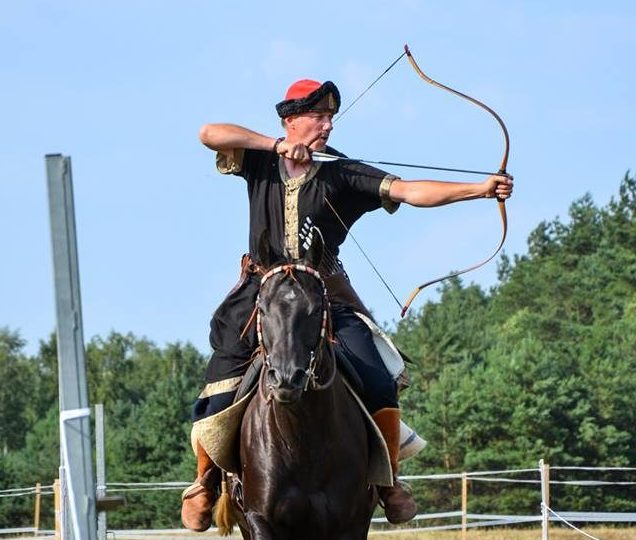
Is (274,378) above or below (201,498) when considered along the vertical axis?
above

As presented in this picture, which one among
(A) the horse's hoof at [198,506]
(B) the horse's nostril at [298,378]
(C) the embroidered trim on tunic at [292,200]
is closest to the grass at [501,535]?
(A) the horse's hoof at [198,506]

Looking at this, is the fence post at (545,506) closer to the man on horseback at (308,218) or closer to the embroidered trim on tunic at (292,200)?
the man on horseback at (308,218)

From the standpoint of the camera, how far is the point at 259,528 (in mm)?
7848

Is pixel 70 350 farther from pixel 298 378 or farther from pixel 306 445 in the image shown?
pixel 306 445

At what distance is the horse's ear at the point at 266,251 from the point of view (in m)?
7.68

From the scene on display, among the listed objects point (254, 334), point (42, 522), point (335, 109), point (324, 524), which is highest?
point (335, 109)

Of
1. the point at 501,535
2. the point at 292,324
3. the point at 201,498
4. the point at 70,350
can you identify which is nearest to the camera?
the point at 70,350

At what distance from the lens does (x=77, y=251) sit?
426cm

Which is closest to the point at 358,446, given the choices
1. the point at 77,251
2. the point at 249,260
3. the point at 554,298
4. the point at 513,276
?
the point at 249,260

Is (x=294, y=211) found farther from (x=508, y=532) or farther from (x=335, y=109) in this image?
(x=508, y=532)

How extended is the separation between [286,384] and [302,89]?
7.34ft

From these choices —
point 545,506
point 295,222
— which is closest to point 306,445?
point 295,222

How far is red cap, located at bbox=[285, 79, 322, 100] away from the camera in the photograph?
8.48 metres

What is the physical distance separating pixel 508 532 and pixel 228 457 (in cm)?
1838
